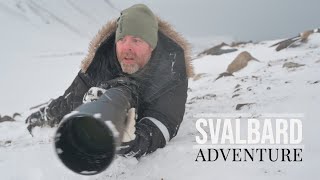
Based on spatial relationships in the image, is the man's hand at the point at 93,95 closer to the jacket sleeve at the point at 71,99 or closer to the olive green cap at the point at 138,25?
the olive green cap at the point at 138,25

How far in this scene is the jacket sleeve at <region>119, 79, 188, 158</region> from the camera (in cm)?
223

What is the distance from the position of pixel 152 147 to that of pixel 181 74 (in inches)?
31.5

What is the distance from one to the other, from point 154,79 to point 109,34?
1.83ft

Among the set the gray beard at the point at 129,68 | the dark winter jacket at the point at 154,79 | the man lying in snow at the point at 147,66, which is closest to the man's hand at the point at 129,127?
the dark winter jacket at the point at 154,79

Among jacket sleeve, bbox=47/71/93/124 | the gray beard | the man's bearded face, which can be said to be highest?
the man's bearded face

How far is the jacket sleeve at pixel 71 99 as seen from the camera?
10.6ft

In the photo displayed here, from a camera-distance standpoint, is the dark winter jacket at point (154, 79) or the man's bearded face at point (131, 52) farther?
the man's bearded face at point (131, 52)

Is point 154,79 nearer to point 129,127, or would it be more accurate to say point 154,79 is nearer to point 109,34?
point 109,34

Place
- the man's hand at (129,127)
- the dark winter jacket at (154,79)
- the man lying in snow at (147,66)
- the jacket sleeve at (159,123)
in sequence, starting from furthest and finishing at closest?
1. the man lying in snow at (147,66)
2. the dark winter jacket at (154,79)
3. the jacket sleeve at (159,123)
4. the man's hand at (129,127)

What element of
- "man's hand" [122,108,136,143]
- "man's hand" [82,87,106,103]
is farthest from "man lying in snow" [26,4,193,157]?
"man's hand" [122,108,136,143]

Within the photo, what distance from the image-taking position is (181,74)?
3.01m

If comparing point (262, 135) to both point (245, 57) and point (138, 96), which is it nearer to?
point (138, 96)

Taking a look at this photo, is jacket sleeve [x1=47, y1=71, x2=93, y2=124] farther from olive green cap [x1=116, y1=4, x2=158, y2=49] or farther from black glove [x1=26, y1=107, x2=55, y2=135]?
olive green cap [x1=116, y1=4, x2=158, y2=49]

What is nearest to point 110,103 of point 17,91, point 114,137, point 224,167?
point 114,137
